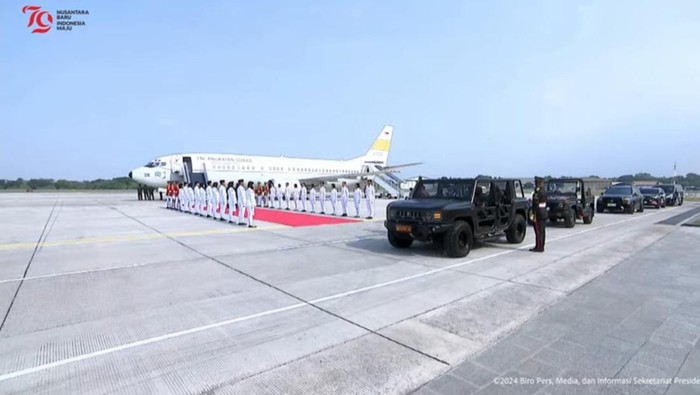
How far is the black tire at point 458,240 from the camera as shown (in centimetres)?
Result: 802

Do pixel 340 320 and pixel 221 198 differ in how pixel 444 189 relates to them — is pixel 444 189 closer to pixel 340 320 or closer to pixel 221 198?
pixel 340 320

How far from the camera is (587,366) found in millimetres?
3371

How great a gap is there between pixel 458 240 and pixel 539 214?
Result: 2.39 metres

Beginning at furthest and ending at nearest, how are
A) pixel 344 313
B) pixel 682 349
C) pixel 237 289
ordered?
pixel 237 289
pixel 344 313
pixel 682 349

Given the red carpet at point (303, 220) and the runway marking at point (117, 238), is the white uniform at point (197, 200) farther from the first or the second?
the runway marking at point (117, 238)

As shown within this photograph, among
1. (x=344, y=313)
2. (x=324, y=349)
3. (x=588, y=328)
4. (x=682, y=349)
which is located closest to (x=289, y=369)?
(x=324, y=349)

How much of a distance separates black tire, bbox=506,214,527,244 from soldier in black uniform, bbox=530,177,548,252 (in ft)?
2.88

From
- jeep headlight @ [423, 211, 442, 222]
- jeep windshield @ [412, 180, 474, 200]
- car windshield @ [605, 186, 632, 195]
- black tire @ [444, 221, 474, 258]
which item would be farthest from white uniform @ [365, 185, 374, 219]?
car windshield @ [605, 186, 632, 195]

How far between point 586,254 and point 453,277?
4202 millimetres

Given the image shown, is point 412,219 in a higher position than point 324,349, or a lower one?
higher

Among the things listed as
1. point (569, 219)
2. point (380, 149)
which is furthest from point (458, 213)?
point (380, 149)

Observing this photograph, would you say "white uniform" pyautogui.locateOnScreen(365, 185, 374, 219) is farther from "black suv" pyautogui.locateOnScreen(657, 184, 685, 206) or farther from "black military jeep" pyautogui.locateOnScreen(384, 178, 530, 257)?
"black suv" pyautogui.locateOnScreen(657, 184, 685, 206)

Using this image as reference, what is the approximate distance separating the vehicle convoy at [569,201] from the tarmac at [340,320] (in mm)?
4834

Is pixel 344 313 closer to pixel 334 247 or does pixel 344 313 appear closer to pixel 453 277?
pixel 453 277
